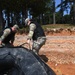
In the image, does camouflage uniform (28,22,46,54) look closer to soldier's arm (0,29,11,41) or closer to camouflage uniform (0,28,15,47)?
camouflage uniform (0,28,15,47)

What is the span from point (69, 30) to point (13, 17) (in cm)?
2503

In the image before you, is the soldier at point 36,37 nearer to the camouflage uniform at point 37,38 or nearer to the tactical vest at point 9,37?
the camouflage uniform at point 37,38

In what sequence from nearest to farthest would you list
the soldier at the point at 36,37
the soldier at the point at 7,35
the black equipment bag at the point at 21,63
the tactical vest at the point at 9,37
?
the black equipment bag at the point at 21,63, the soldier at the point at 7,35, the tactical vest at the point at 9,37, the soldier at the point at 36,37

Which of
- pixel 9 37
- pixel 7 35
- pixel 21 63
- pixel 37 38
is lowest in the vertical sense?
pixel 37 38

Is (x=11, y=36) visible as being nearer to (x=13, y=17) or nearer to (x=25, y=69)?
(x=25, y=69)

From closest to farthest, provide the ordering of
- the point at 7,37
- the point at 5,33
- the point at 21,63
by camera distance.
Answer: the point at 21,63, the point at 5,33, the point at 7,37

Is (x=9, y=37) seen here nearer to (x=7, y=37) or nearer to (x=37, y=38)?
(x=7, y=37)

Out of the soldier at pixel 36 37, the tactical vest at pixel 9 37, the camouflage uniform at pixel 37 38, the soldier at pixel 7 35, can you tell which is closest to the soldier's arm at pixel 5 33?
the soldier at pixel 7 35

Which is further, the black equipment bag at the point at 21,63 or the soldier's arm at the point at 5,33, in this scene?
the soldier's arm at the point at 5,33

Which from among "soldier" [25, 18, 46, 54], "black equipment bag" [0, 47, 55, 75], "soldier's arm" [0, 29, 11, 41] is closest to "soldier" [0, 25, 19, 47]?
"soldier's arm" [0, 29, 11, 41]

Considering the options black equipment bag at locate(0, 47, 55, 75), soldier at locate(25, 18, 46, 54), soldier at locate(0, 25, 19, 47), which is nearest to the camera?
black equipment bag at locate(0, 47, 55, 75)

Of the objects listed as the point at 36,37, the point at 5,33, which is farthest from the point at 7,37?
the point at 36,37

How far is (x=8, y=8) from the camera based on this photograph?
4088 centimetres

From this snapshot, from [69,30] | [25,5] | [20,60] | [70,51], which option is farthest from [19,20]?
[20,60]
